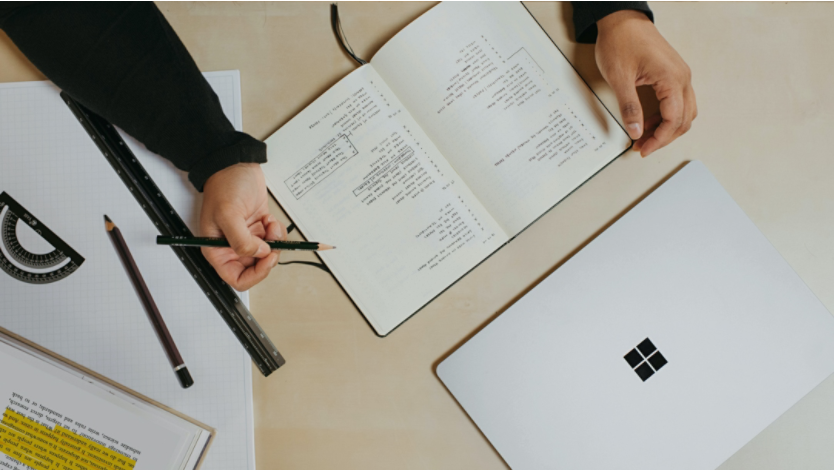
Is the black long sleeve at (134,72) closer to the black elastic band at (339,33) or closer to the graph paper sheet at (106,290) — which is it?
the graph paper sheet at (106,290)

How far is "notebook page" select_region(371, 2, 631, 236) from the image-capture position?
2.25 ft

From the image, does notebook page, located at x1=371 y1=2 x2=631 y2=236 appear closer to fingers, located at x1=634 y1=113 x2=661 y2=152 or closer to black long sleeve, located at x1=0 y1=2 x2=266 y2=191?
fingers, located at x1=634 y1=113 x2=661 y2=152

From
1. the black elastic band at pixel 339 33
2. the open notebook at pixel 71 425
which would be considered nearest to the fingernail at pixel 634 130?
the black elastic band at pixel 339 33

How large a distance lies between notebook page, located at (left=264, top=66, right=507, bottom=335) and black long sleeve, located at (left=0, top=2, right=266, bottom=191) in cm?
8

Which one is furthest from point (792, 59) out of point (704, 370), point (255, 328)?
point (255, 328)

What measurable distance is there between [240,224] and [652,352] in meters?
0.56

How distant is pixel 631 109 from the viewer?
26.1 inches

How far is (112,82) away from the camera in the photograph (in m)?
0.63

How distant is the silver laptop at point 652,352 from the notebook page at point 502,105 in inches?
4.3

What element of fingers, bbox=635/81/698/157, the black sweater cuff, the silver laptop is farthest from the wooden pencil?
fingers, bbox=635/81/698/157

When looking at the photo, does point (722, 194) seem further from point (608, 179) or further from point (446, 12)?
point (446, 12)

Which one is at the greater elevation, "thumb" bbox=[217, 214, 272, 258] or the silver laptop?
"thumb" bbox=[217, 214, 272, 258]

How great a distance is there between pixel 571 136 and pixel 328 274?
38cm

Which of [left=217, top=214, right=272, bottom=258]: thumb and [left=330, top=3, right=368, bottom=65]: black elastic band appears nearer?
[left=217, top=214, right=272, bottom=258]: thumb
